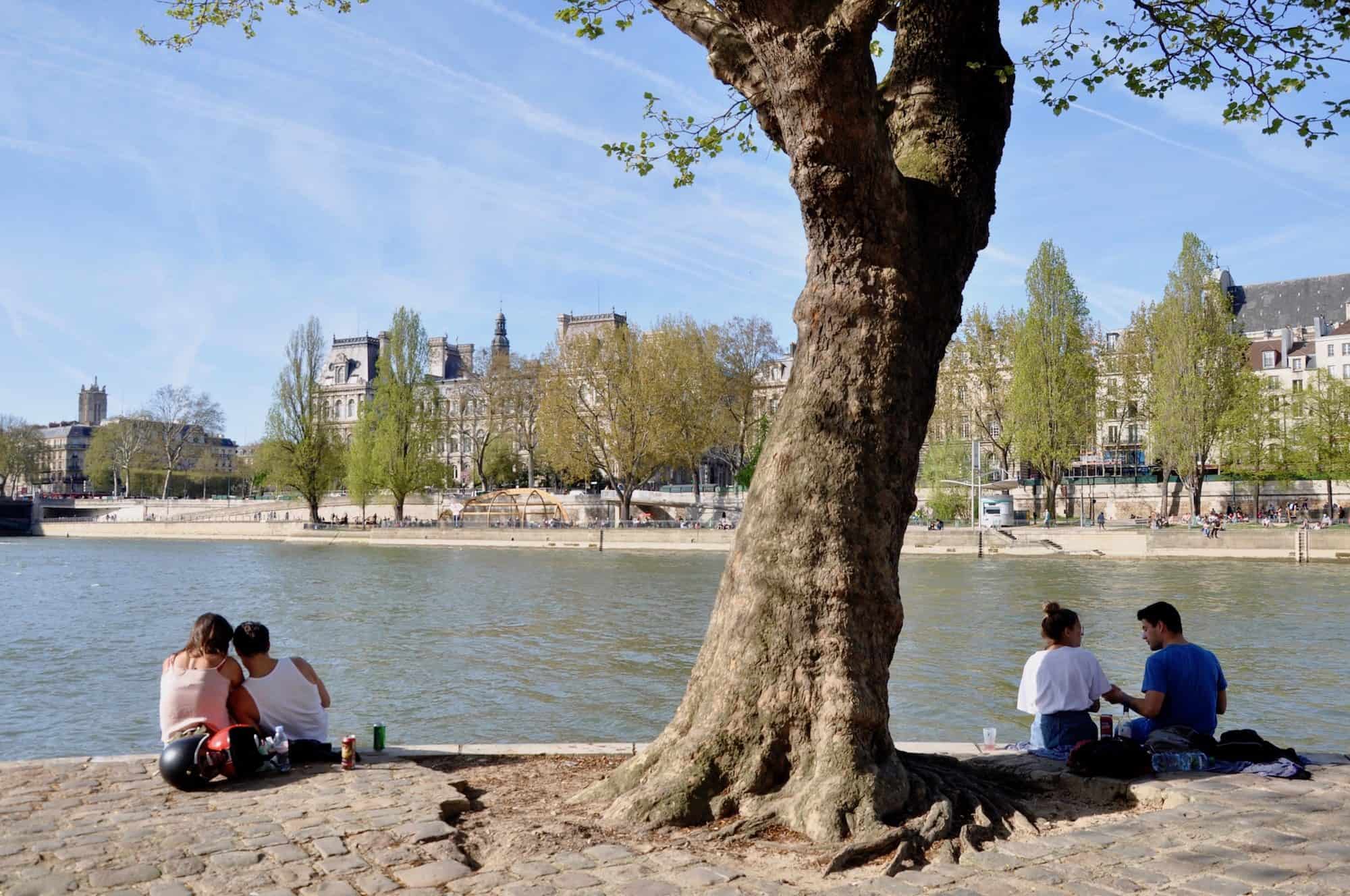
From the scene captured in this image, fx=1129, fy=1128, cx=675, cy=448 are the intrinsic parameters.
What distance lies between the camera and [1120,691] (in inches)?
290

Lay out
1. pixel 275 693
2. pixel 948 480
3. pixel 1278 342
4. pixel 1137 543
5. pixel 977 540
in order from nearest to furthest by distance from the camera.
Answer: pixel 275 693, pixel 1137 543, pixel 977 540, pixel 948 480, pixel 1278 342

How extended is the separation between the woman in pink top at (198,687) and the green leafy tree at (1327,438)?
6293 centimetres

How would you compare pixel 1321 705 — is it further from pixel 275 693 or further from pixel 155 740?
pixel 155 740

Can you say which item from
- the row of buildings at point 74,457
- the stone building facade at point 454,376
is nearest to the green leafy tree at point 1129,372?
the stone building facade at point 454,376

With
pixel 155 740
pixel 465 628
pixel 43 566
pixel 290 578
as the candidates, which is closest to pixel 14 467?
pixel 43 566

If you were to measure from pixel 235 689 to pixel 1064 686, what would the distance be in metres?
5.50

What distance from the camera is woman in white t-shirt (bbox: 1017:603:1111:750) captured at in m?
7.44

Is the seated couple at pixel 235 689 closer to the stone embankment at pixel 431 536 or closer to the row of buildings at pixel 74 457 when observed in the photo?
the stone embankment at pixel 431 536

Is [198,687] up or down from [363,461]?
down

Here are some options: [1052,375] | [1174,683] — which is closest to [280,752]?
[1174,683]

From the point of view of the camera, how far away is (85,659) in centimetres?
1883

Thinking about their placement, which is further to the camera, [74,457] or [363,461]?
[74,457]

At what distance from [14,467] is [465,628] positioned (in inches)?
4687

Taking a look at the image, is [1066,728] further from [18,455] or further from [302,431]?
[18,455]
